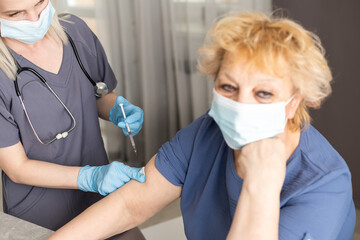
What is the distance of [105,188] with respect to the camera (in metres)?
1.41

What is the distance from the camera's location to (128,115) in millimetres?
1713

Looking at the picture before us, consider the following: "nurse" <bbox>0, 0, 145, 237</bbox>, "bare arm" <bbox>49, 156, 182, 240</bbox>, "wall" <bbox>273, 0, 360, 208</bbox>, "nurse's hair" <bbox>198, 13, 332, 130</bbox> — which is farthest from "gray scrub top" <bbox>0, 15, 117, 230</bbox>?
"wall" <bbox>273, 0, 360, 208</bbox>

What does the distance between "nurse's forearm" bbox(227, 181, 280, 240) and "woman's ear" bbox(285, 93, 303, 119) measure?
218mm

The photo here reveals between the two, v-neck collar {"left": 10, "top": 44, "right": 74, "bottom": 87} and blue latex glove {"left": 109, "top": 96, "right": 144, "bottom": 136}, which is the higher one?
v-neck collar {"left": 10, "top": 44, "right": 74, "bottom": 87}

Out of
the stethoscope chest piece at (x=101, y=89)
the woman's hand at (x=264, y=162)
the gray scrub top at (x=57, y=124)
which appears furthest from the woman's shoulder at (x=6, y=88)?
the woman's hand at (x=264, y=162)

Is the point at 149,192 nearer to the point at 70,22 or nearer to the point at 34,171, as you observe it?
the point at 34,171

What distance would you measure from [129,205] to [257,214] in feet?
1.61

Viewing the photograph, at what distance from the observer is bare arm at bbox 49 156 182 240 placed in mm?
1356

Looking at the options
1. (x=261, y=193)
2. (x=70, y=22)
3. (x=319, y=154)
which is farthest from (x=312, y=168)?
(x=70, y=22)

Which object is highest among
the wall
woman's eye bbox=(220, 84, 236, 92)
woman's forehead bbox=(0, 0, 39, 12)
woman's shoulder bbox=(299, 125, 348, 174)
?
woman's forehead bbox=(0, 0, 39, 12)

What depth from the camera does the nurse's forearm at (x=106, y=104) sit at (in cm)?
180

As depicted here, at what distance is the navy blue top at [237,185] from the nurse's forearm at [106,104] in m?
0.46

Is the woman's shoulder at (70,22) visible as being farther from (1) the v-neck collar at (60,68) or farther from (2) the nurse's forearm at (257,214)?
(2) the nurse's forearm at (257,214)

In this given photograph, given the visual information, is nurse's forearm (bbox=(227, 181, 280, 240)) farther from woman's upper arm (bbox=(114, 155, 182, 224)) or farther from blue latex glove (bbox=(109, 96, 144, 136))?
blue latex glove (bbox=(109, 96, 144, 136))
